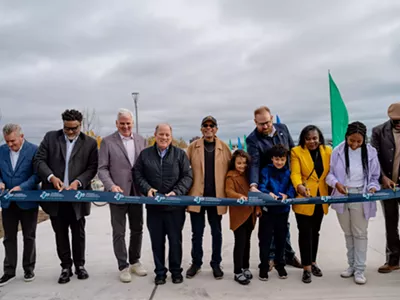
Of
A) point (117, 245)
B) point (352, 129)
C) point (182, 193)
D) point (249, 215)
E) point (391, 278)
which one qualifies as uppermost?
point (352, 129)

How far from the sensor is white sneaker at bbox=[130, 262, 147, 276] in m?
3.98

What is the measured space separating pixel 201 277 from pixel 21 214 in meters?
2.30

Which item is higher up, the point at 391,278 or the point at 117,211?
the point at 117,211

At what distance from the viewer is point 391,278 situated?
3.75 metres

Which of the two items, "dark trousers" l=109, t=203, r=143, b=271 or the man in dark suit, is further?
"dark trousers" l=109, t=203, r=143, b=271

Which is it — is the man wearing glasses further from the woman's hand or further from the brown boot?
the brown boot

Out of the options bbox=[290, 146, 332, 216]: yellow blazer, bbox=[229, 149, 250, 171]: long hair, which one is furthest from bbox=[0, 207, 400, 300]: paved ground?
bbox=[229, 149, 250, 171]: long hair

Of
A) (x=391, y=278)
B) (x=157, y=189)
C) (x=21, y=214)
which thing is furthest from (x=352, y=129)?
(x=21, y=214)

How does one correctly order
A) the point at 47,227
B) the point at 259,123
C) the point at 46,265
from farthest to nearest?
the point at 47,227, the point at 46,265, the point at 259,123

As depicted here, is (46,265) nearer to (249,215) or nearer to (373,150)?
(249,215)

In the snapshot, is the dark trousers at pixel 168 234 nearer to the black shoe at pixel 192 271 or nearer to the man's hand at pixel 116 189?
the black shoe at pixel 192 271

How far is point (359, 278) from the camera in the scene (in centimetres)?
365

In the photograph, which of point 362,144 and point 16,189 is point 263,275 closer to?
point 362,144

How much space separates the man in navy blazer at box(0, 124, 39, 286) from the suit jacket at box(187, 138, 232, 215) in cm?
190
